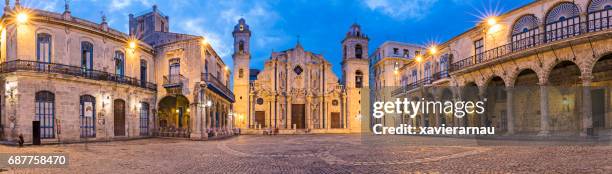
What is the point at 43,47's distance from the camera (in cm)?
2242

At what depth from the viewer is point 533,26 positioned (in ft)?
79.8

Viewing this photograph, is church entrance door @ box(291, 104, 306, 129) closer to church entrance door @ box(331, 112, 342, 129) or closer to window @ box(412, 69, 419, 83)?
church entrance door @ box(331, 112, 342, 129)

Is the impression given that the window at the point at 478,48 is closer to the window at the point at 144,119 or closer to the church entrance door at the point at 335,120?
the church entrance door at the point at 335,120

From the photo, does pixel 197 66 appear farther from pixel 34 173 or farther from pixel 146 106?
pixel 34 173

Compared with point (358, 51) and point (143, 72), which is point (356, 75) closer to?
point (358, 51)

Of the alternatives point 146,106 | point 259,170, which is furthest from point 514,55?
point 146,106

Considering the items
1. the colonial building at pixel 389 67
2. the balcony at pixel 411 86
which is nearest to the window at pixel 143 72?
the balcony at pixel 411 86

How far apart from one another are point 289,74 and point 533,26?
31.4m

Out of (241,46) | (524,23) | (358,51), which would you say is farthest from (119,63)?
(358,51)

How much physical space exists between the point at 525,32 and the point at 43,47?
29641 millimetres

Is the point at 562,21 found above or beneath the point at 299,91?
above

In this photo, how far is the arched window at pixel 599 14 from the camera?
65.4ft

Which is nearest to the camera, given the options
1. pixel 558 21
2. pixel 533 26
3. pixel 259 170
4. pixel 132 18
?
pixel 259 170

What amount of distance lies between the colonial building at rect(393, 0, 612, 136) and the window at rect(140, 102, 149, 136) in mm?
24151
